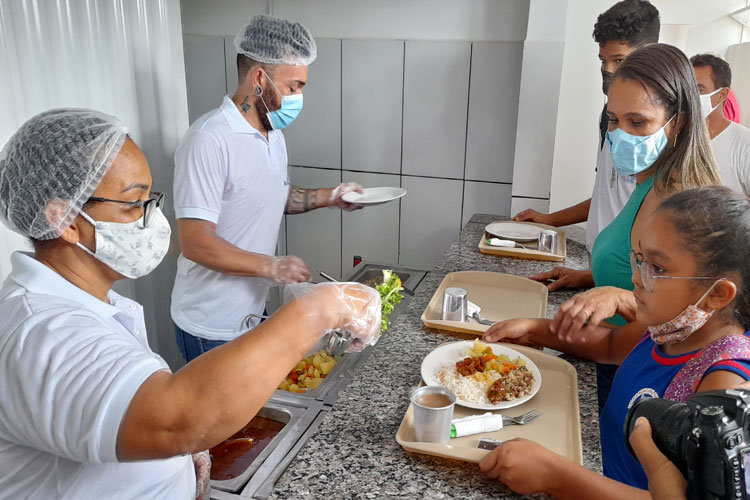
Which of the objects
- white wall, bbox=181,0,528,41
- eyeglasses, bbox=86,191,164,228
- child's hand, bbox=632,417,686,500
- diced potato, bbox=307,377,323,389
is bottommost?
diced potato, bbox=307,377,323,389

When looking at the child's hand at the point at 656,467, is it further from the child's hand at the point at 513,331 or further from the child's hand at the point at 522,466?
the child's hand at the point at 513,331

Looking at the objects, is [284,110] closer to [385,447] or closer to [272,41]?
[272,41]

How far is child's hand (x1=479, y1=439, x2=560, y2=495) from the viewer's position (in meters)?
1.03

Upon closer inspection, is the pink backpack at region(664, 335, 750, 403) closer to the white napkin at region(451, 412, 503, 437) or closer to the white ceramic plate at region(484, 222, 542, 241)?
the white napkin at region(451, 412, 503, 437)

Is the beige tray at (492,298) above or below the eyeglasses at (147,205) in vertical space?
below

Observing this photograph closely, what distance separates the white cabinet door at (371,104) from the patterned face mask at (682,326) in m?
2.34

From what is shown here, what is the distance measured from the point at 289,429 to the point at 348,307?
Answer: 55cm

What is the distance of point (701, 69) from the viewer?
272 centimetres

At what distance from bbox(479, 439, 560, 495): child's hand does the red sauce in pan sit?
672 mm

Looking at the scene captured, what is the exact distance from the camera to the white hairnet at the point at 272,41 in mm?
2064

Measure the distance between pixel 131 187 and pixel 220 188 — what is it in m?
0.95

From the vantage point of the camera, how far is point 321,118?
11.1 ft

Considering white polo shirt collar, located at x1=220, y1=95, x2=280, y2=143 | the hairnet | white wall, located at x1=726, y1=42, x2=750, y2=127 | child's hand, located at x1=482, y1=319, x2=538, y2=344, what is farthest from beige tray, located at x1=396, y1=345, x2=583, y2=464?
white wall, located at x1=726, y1=42, x2=750, y2=127

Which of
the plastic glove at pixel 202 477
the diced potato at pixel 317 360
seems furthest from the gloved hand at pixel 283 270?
the plastic glove at pixel 202 477
